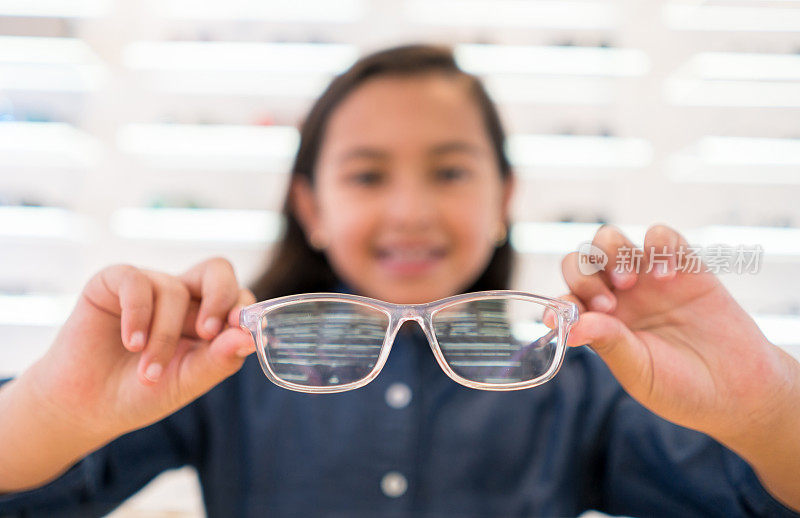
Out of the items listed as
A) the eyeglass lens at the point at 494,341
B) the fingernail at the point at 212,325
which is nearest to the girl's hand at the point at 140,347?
the fingernail at the point at 212,325

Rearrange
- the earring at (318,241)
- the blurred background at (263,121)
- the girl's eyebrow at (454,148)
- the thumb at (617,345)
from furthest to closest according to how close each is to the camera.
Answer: the blurred background at (263,121) < the earring at (318,241) < the girl's eyebrow at (454,148) < the thumb at (617,345)

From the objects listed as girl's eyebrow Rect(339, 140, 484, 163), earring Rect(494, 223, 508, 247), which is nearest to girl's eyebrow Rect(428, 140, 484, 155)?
girl's eyebrow Rect(339, 140, 484, 163)

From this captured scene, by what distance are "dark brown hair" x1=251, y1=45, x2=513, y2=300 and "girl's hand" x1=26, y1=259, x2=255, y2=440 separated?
23cm

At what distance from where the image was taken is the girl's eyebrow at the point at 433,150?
0.45 meters

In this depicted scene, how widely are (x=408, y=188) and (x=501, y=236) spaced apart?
0.19 metres

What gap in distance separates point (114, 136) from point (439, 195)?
0.89 metres

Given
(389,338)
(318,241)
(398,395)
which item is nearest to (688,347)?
(389,338)

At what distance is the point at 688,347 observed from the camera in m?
0.28

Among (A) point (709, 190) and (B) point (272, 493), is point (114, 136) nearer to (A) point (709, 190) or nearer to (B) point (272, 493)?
(B) point (272, 493)

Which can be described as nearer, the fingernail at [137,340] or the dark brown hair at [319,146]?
the fingernail at [137,340]

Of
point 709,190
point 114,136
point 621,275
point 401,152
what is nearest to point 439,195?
point 401,152

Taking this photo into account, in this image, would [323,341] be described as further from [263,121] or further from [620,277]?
[263,121]

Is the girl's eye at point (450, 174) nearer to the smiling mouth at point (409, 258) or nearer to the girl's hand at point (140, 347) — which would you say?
the smiling mouth at point (409, 258)

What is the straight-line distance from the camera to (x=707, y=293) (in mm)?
277
